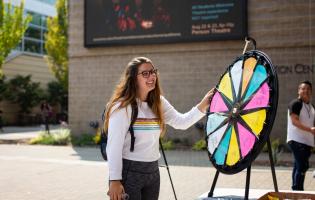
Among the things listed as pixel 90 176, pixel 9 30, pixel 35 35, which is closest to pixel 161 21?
pixel 90 176

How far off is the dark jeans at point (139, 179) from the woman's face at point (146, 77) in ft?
2.08

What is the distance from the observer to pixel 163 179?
33.6 ft

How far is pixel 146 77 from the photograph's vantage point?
387 centimetres

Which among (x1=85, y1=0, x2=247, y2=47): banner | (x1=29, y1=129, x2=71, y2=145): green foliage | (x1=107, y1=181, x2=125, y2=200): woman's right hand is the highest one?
(x1=85, y1=0, x2=247, y2=47): banner

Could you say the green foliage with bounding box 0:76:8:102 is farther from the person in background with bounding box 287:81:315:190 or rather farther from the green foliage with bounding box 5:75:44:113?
the person in background with bounding box 287:81:315:190

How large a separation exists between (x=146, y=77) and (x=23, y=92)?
1175 inches

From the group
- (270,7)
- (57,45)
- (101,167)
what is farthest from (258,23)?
(57,45)

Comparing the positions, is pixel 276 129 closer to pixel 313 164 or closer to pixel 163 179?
pixel 313 164

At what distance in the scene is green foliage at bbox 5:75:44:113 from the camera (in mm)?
32156

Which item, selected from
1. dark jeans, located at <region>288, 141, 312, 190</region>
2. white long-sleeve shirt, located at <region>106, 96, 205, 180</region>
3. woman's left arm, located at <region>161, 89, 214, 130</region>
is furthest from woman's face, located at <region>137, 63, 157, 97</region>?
dark jeans, located at <region>288, 141, 312, 190</region>

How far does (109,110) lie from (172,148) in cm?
1346

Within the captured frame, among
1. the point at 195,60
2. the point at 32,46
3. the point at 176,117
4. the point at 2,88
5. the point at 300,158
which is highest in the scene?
the point at 32,46

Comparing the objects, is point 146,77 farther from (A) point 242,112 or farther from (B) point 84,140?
(B) point 84,140

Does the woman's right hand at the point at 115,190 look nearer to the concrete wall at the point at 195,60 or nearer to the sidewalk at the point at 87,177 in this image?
the sidewalk at the point at 87,177
